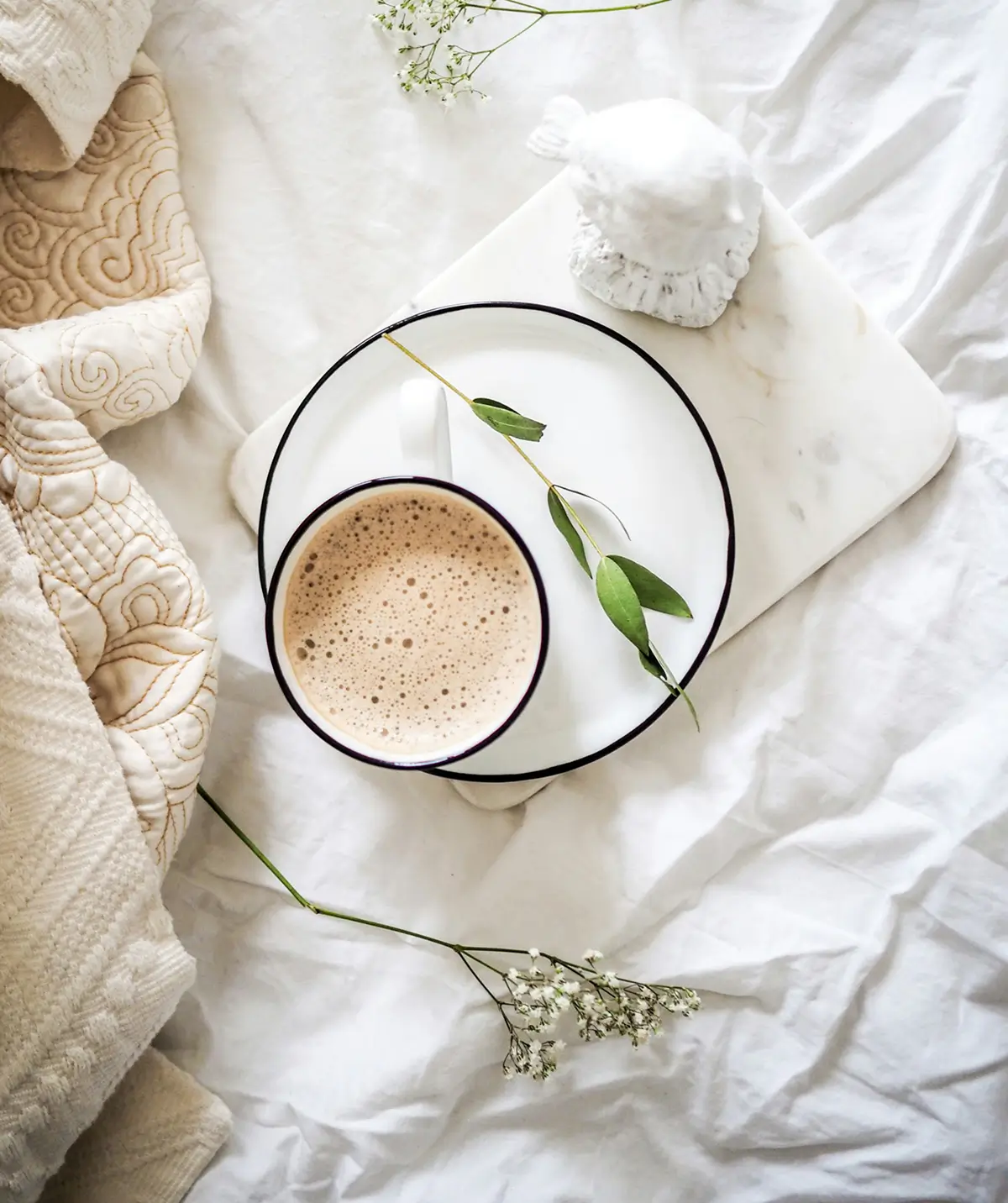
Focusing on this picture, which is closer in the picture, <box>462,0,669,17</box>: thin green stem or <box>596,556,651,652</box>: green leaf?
<box>596,556,651,652</box>: green leaf

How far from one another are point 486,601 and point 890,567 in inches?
15.2

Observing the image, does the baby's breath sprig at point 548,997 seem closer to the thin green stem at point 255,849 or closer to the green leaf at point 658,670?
the thin green stem at point 255,849

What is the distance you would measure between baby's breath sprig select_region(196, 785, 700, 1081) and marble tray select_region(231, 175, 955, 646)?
321 mm

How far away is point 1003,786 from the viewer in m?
0.84

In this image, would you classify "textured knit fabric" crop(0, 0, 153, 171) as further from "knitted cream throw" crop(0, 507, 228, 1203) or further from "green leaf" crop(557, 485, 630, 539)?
"green leaf" crop(557, 485, 630, 539)

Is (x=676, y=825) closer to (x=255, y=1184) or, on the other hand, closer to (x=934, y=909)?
(x=934, y=909)

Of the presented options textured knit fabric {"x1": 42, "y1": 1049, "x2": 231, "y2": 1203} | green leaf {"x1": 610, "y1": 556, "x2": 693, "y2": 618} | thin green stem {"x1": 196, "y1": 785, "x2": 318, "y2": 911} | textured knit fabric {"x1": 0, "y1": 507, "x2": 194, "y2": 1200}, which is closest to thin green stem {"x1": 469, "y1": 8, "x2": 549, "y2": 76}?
green leaf {"x1": 610, "y1": 556, "x2": 693, "y2": 618}

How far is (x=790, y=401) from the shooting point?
84cm

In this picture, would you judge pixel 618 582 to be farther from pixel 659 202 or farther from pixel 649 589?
pixel 659 202

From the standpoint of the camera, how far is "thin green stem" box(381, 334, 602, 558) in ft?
2.60

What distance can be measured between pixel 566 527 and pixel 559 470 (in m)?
0.08

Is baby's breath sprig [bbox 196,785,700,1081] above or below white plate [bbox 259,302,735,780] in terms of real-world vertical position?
below

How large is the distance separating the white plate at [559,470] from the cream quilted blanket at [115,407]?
0.11 meters

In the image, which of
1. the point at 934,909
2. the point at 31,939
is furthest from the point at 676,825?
the point at 31,939
